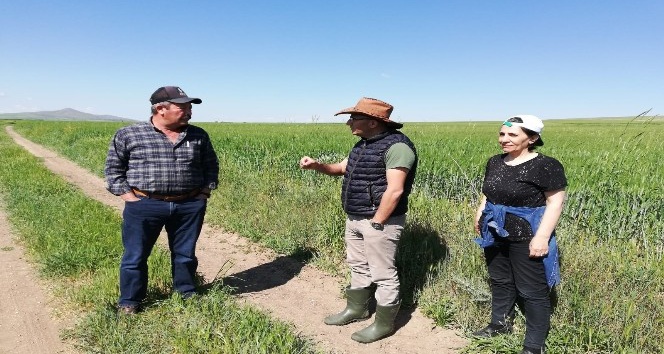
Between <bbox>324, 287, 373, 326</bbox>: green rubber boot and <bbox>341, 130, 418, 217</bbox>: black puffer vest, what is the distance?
32.4 inches

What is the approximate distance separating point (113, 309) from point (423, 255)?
9.84 ft

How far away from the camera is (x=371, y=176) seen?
3.21 m

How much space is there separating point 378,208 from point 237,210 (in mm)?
4255

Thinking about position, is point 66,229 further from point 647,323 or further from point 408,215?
point 647,323

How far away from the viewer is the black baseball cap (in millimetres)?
3277

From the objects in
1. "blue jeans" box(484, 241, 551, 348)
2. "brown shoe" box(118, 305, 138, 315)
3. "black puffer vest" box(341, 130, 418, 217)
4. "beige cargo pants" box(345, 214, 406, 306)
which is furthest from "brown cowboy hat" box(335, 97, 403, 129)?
"brown shoe" box(118, 305, 138, 315)

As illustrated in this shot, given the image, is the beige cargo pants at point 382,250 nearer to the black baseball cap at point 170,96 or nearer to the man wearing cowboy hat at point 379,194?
the man wearing cowboy hat at point 379,194

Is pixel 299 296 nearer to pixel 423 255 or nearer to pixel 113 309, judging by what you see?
pixel 423 255

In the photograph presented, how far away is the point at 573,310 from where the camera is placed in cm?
322

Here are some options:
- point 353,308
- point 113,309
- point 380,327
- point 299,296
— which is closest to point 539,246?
point 380,327

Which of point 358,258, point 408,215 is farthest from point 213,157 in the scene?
point 408,215

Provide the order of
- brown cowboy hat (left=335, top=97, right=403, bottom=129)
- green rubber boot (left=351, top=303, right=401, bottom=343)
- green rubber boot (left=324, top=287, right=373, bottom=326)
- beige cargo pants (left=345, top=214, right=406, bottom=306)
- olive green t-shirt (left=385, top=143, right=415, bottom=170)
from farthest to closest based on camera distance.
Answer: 1. green rubber boot (left=324, top=287, right=373, bottom=326)
2. green rubber boot (left=351, top=303, right=401, bottom=343)
3. beige cargo pants (left=345, top=214, right=406, bottom=306)
4. brown cowboy hat (left=335, top=97, right=403, bottom=129)
5. olive green t-shirt (left=385, top=143, right=415, bottom=170)

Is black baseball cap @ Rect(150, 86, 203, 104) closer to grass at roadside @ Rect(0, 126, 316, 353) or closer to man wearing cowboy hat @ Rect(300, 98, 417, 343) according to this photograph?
man wearing cowboy hat @ Rect(300, 98, 417, 343)

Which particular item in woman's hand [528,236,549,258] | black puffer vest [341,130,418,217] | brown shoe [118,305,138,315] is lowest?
brown shoe [118,305,138,315]
